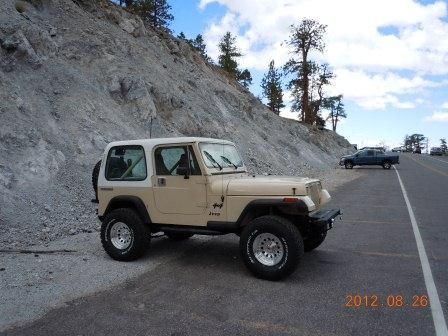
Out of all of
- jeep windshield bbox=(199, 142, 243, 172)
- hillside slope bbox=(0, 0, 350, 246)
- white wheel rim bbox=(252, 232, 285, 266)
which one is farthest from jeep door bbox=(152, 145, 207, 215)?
hillside slope bbox=(0, 0, 350, 246)

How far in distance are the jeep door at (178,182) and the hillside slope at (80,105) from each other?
129 inches

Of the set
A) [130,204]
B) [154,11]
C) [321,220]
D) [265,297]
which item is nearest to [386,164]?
[154,11]

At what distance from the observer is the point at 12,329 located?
472cm

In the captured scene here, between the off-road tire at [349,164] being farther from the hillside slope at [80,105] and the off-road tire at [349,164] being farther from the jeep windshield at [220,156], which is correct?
the jeep windshield at [220,156]

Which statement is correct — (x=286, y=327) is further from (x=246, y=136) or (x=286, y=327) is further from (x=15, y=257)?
(x=246, y=136)

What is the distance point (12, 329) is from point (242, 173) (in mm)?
4413

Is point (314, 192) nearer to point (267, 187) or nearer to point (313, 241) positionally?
point (267, 187)

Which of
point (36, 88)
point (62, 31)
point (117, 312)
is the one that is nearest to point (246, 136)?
point (62, 31)

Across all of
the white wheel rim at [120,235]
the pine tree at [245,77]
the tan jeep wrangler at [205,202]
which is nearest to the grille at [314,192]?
the tan jeep wrangler at [205,202]

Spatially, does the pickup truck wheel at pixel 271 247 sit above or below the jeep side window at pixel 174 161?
below

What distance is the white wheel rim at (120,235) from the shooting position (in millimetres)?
7516

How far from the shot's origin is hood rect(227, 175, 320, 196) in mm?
6281

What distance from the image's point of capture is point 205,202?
22.4 feet

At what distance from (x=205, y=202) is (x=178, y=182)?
1.91ft
